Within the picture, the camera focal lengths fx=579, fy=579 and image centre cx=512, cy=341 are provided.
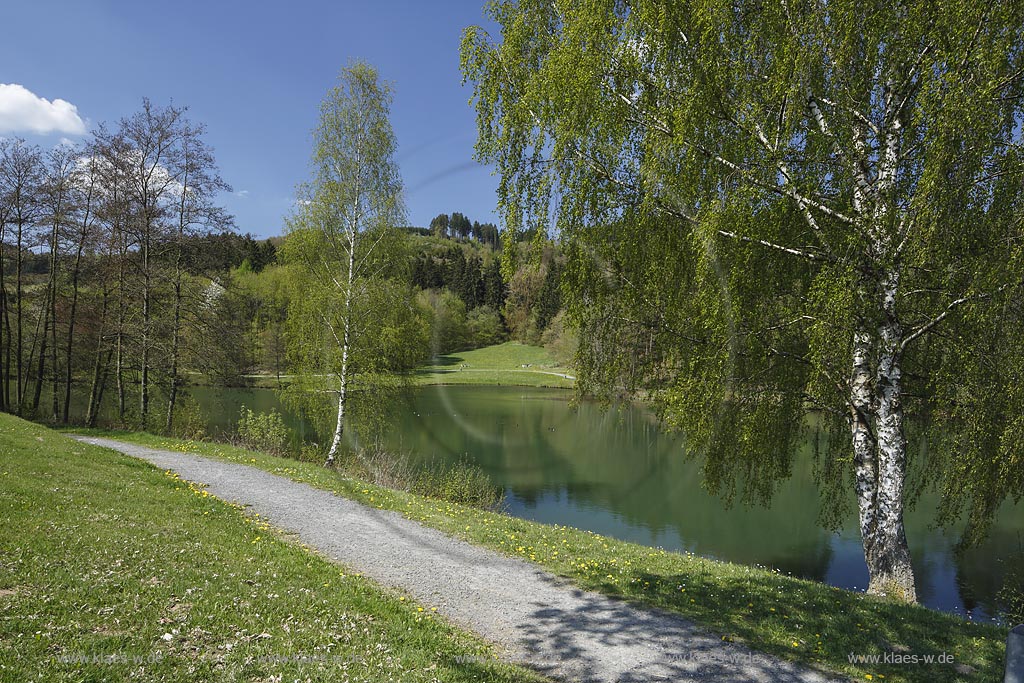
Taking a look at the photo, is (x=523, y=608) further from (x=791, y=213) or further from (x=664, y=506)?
(x=664, y=506)

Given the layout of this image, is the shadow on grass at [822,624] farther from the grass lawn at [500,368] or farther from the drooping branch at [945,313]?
the grass lawn at [500,368]

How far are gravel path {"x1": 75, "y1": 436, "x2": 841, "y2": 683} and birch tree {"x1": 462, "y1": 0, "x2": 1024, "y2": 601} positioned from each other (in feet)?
10.8

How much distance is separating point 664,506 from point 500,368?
67.0 meters

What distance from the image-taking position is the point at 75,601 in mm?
4875

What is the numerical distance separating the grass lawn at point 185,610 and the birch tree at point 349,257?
11207 millimetres

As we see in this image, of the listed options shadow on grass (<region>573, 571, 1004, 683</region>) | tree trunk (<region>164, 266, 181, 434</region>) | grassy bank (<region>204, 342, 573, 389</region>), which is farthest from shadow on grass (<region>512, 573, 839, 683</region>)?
grassy bank (<region>204, 342, 573, 389</region>)

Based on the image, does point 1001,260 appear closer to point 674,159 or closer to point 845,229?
point 845,229

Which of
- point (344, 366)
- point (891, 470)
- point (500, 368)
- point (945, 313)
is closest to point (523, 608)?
point (891, 470)

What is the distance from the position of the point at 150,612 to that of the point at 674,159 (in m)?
8.01

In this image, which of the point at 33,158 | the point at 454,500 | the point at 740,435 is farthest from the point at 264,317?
the point at 740,435

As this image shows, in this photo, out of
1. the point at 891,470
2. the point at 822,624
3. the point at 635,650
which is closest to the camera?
the point at 635,650

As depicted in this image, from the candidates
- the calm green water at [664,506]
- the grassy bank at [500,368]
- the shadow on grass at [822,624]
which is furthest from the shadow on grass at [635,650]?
the grassy bank at [500,368]

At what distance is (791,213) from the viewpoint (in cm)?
872

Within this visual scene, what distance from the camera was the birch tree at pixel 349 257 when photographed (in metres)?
19.8
